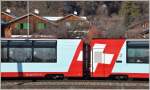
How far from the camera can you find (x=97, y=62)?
885 inches

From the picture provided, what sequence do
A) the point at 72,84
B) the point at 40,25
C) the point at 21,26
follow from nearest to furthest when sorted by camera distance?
the point at 72,84 → the point at 21,26 → the point at 40,25

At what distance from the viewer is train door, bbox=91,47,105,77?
881 inches

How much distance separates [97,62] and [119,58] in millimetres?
1065

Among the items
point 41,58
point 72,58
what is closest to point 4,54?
point 41,58

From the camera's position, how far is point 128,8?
85625mm

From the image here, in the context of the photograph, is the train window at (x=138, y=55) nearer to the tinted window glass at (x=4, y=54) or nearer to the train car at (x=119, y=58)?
the train car at (x=119, y=58)

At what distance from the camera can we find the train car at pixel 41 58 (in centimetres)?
2230

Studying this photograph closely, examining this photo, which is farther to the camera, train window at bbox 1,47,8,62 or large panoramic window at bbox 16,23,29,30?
large panoramic window at bbox 16,23,29,30

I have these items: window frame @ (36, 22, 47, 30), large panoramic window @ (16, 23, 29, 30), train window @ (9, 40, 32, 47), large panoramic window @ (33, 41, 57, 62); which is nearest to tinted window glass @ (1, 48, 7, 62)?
train window @ (9, 40, 32, 47)

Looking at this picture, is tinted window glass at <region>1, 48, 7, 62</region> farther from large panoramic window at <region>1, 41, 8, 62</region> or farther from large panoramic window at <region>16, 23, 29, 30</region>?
large panoramic window at <region>16, 23, 29, 30</region>

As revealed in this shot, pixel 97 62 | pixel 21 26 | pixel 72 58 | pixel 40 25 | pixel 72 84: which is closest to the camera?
pixel 72 84

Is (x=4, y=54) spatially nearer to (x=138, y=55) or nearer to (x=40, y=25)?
(x=138, y=55)

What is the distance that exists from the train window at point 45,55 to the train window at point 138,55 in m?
3.59

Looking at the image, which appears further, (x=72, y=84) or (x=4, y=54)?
(x=4, y=54)
